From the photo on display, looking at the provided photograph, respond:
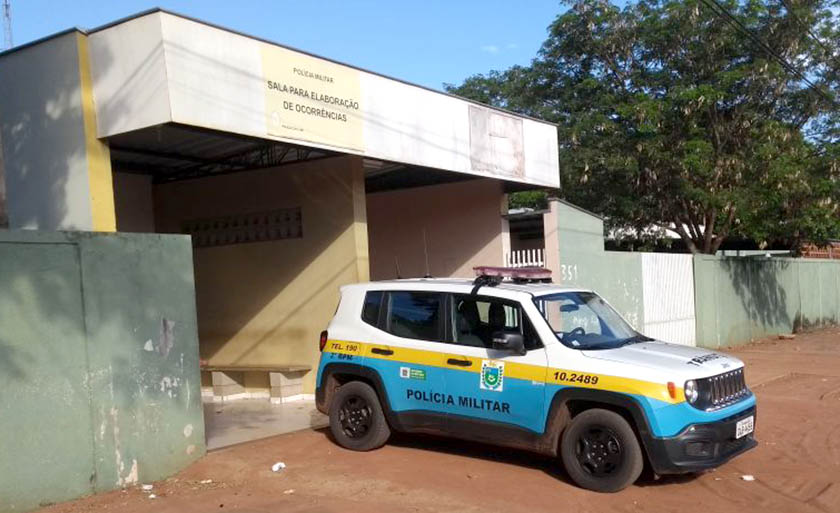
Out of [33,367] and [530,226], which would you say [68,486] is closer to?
[33,367]

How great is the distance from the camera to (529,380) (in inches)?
266

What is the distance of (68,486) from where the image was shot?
20.7ft

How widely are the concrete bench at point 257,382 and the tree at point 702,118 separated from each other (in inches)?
395

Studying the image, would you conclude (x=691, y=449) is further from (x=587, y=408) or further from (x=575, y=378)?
(x=575, y=378)

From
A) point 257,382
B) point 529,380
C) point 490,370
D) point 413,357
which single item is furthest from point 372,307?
point 257,382

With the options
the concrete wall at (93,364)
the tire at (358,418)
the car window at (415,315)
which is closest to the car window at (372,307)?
the car window at (415,315)

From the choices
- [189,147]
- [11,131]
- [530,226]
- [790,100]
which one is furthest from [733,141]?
[11,131]

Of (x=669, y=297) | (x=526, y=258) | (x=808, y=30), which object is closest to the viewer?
(x=526, y=258)

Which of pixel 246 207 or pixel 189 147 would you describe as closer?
pixel 189 147

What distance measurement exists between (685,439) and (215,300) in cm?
885

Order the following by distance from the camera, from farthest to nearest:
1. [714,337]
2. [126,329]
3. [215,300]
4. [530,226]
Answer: [714,337], [530,226], [215,300], [126,329]

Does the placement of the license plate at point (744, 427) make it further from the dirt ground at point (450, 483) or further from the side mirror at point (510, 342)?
the side mirror at point (510, 342)

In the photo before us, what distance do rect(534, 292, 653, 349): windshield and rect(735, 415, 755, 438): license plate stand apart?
1.19m

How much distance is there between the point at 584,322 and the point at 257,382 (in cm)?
634
